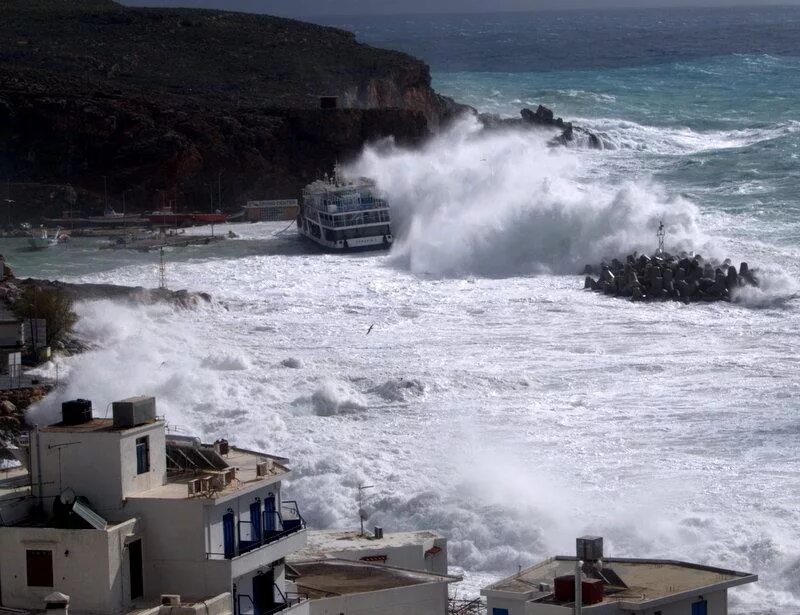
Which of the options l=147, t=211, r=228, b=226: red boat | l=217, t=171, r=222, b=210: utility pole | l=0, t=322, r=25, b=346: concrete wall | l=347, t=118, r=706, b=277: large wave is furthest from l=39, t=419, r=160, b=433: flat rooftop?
l=217, t=171, r=222, b=210: utility pole

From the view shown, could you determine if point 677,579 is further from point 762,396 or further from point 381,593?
point 762,396

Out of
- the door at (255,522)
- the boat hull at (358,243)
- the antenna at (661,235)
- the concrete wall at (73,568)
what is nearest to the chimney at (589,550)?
the door at (255,522)

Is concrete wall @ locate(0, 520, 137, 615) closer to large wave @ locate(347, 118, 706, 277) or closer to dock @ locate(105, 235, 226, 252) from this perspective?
large wave @ locate(347, 118, 706, 277)

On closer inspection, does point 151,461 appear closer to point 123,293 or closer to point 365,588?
point 365,588

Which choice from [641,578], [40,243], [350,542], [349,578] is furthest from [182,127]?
[641,578]

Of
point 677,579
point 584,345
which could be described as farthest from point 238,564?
point 584,345

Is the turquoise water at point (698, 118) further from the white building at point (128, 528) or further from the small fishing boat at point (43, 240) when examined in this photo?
the white building at point (128, 528)
